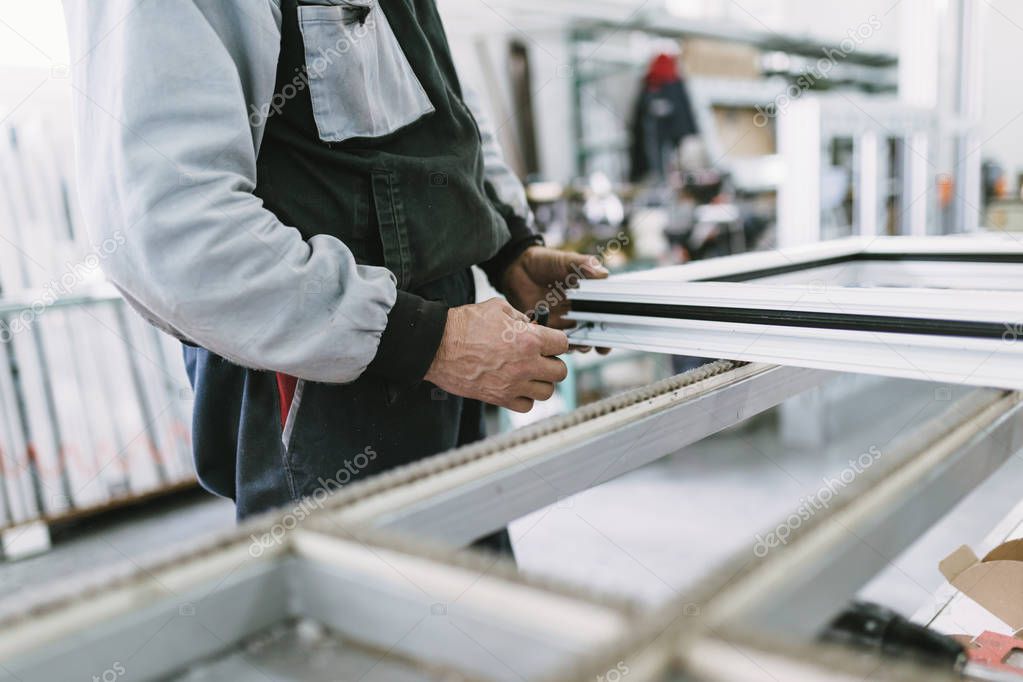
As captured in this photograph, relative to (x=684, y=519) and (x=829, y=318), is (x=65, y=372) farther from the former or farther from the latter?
(x=829, y=318)

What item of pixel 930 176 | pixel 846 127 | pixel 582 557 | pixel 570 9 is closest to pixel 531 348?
pixel 582 557

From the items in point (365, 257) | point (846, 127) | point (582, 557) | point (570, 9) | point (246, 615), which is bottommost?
point (582, 557)

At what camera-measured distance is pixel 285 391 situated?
3.09ft

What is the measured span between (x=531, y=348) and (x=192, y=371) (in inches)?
18.6

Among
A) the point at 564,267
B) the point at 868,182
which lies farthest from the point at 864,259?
the point at 868,182

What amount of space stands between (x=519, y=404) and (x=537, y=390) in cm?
3

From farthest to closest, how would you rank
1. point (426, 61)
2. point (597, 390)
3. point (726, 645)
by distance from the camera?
point (597, 390) < point (426, 61) < point (726, 645)

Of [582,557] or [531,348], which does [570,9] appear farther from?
[531,348]

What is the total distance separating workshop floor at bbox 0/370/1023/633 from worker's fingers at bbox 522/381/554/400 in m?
1.28

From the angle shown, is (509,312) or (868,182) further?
(868,182)

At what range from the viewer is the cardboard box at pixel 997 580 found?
89 centimetres

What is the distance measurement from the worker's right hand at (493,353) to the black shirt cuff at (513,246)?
15.1 inches

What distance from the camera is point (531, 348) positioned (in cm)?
90

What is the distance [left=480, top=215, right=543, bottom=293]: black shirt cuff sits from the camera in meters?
1.29
